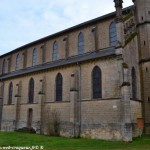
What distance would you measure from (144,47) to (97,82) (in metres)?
7.15

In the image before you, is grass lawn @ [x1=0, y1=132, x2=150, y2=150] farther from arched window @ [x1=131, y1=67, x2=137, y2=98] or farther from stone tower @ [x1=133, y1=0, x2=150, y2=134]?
arched window @ [x1=131, y1=67, x2=137, y2=98]

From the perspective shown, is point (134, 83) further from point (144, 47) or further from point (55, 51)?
point (55, 51)

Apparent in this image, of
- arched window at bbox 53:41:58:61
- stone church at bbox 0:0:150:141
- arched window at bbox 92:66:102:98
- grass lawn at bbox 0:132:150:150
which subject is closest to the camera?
grass lawn at bbox 0:132:150:150

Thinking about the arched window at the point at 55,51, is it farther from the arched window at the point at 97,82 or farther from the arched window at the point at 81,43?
the arched window at the point at 97,82

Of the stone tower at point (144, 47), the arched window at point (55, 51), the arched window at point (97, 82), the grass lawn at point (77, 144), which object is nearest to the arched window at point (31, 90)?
the arched window at point (55, 51)

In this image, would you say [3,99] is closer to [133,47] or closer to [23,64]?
[23,64]

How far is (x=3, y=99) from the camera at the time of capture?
121ft

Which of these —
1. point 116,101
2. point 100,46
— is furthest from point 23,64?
point 116,101

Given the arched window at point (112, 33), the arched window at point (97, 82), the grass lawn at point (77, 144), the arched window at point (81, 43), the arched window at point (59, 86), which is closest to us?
the grass lawn at point (77, 144)

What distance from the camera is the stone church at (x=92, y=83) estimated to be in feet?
72.7

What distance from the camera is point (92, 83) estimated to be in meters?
24.6

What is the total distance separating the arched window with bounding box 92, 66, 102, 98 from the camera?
23.8m

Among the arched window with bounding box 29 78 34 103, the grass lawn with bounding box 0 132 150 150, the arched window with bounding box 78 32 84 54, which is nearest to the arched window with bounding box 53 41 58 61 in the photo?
the arched window with bounding box 78 32 84 54

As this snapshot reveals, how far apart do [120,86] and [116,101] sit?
1516mm
